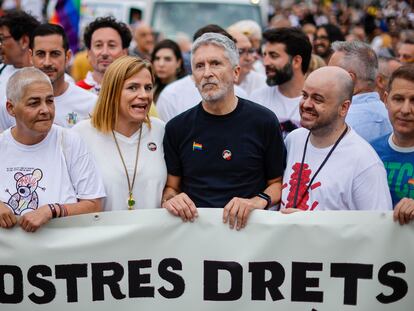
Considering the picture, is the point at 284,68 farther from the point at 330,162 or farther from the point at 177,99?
the point at 330,162

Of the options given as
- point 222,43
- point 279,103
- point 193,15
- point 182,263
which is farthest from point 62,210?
point 193,15

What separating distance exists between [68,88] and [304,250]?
8.24 ft

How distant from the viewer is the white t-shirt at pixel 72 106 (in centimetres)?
550

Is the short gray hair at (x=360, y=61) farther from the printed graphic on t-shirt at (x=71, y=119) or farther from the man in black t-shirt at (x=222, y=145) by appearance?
the printed graphic on t-shirt at (x=71, y=119)

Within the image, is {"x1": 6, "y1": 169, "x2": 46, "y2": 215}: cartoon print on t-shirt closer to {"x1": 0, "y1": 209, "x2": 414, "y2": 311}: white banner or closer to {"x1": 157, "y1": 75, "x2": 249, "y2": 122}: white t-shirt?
{"x1": 0, "y1": 209, "x2": 414, "y2": 311}: white banner

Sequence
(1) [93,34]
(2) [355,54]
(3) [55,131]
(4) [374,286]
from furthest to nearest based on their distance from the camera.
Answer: (1) [93,34] → (2) [355,54] → (3) [55,131] → (4) [374,286]

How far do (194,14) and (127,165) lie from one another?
1047 centimetres

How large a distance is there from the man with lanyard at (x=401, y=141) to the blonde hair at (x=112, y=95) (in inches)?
62.9

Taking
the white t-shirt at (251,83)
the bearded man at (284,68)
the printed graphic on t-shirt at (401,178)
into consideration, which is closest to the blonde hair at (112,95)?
the printed graphic on t-shirt at (401,178)

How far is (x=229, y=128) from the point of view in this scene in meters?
4.43

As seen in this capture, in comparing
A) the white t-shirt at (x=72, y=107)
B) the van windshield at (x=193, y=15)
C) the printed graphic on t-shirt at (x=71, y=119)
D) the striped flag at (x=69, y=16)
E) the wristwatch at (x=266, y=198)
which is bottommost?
the wristwatch at (x=266, y=198)

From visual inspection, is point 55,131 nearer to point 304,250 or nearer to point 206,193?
point 206,193

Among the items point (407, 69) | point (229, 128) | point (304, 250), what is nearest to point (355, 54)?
point (407, 69)

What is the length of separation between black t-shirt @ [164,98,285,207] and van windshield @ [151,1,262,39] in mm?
10101
